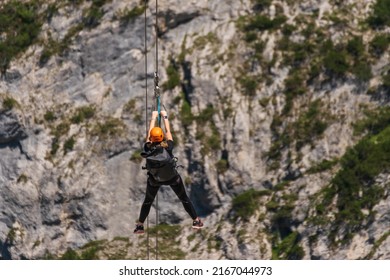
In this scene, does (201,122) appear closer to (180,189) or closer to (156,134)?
(180,189)

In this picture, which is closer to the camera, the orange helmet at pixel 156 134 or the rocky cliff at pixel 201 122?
the orange helmet at pixel 156 134

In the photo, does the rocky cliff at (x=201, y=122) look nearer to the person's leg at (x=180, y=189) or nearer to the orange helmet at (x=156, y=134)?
the person's leg at (x=180, y=189)

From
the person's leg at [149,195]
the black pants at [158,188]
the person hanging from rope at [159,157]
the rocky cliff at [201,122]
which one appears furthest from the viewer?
the rocky cliff at [201,122]

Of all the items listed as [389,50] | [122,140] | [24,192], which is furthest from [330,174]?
[24,192]

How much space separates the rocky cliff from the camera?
2435 inches

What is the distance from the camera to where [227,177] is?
63844mm

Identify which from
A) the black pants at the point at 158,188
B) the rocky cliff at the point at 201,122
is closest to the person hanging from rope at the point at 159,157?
the black pants at the point at 158,188

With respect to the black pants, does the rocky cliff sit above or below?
above

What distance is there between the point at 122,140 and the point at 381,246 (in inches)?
686

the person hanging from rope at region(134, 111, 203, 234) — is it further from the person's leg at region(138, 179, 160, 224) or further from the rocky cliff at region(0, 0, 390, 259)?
the rocky cliff at region(0, 0, 390, 259)

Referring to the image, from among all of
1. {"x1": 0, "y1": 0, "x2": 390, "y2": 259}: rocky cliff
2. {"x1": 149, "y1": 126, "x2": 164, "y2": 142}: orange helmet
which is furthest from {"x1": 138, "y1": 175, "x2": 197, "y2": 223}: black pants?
{"x1": 0, "y1": 0, "x2": 390, "y2": 259}: rocky cliff

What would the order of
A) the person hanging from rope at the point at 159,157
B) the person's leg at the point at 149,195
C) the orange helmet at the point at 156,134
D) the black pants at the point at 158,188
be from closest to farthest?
1. the orange helmet at the point at 156,134
2. the person hanging from rope at the point at 159,157
3. the black pants at the point at 158,188
4. the person's leg at the point at 149,195

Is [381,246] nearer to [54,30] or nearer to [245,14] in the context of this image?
[245,14]

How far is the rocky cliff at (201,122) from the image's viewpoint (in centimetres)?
6184
